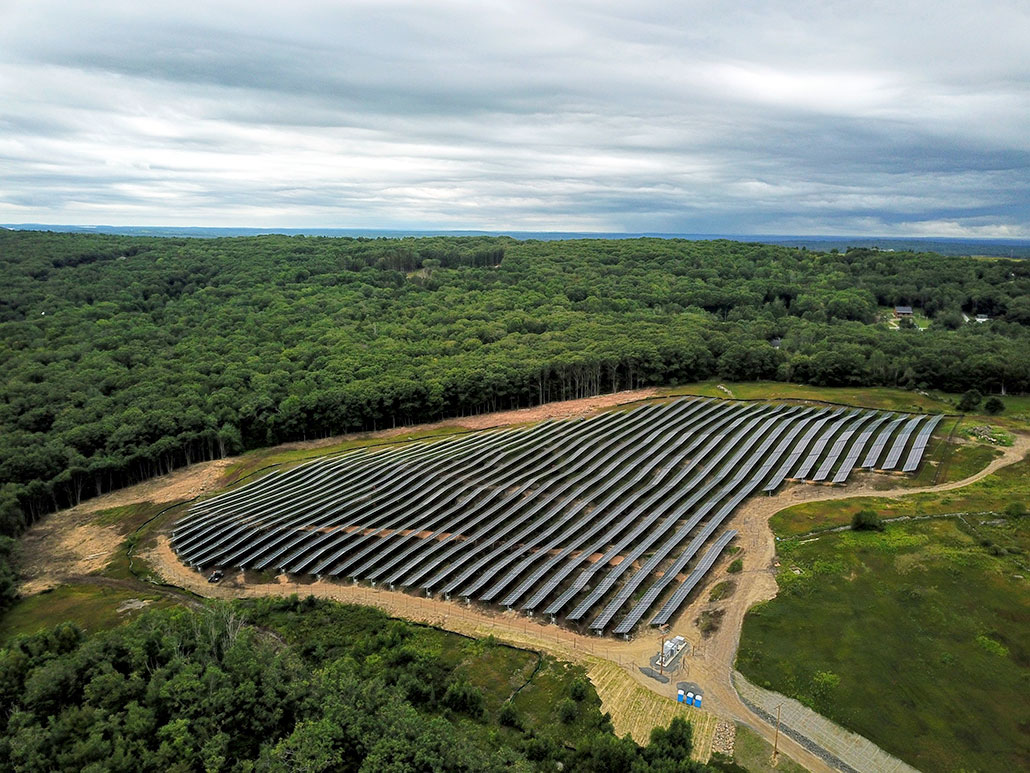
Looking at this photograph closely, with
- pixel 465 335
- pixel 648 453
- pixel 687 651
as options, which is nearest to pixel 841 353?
pixel 648 453

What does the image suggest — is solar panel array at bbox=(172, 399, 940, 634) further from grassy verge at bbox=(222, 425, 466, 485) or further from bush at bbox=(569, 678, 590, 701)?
bush at bbox=(569, 678, 590, 701)

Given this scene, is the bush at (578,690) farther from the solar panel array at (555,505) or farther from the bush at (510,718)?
the solar panel array at (555,505)

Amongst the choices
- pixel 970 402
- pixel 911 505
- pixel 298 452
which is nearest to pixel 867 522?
pixel 911 505

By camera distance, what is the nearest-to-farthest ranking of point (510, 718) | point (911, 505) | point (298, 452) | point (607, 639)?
1. point (510, 718)
2. point (607, 639)
3. point (911, 505)
4. point (298, 452)

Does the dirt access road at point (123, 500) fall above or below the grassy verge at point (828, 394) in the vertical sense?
below

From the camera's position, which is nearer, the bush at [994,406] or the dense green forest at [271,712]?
the dense green forest at [271,712]

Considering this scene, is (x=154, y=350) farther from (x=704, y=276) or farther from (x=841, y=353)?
→ (x=704, y=276)

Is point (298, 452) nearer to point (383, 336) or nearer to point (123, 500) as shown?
point (123, 500)

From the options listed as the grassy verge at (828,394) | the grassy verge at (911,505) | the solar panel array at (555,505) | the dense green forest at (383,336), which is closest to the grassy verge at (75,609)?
the dense green forest at (383,336)
